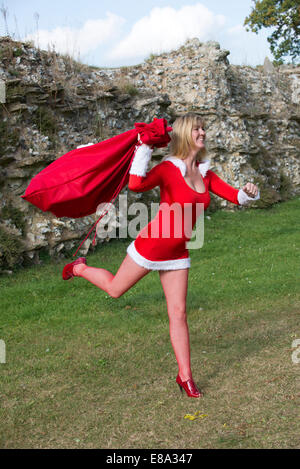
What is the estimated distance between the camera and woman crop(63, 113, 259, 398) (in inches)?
166

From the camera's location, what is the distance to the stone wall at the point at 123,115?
982 cm

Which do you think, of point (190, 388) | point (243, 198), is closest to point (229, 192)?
point (243, 198)

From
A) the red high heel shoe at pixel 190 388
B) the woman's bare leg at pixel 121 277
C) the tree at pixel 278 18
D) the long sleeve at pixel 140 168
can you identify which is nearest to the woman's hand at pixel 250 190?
the long sleeve at pixel 140 168

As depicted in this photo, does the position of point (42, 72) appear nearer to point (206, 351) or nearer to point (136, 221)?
point (136, 221)

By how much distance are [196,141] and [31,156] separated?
6.39 meters

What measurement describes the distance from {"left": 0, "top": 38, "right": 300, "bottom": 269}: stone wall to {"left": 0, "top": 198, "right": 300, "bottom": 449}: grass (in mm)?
1197

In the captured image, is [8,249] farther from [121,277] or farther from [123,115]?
[123,115]

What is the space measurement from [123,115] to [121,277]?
9.10m

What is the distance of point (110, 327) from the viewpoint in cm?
649

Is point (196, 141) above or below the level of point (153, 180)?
above

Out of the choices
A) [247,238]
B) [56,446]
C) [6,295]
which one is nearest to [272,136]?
[247,238]

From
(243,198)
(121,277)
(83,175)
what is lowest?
(121,277)

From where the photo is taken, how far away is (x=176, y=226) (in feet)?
13.9

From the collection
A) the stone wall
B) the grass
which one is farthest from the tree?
the grass
